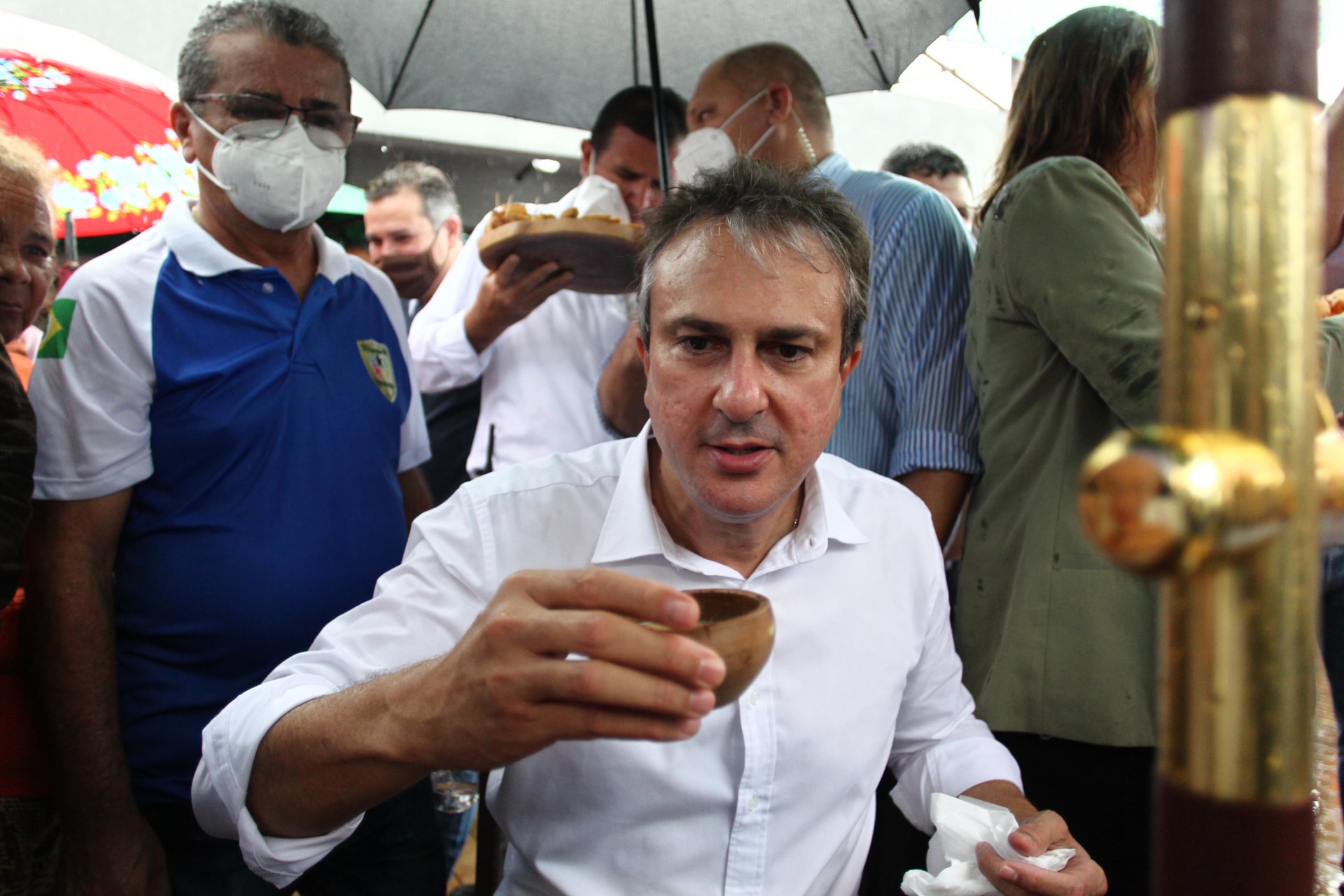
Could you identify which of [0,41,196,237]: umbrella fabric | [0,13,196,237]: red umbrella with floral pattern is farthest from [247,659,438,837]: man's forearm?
[0,13,196,237]: red umbrella with floral pattern

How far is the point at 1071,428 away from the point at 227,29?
2.10 metres

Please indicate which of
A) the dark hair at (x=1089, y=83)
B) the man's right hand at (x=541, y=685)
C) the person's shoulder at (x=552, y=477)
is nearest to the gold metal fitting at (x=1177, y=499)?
the man's right hand at (x=541, y=685)

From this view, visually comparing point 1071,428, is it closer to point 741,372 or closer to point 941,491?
point 941,491

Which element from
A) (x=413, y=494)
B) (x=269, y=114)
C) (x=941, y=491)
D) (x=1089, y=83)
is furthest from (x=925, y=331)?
(x=269, y=114)

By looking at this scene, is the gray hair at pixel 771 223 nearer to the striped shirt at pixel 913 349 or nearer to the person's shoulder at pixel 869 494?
the person's shoulder at pixel 869 494

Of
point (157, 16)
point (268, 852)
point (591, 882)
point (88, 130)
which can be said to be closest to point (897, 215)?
point (591, 882)

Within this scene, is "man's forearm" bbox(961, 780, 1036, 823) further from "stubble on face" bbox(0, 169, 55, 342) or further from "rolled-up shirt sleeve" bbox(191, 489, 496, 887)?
"stubble on face" bbox(0, 169, 55, 342)

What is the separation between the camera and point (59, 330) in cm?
195

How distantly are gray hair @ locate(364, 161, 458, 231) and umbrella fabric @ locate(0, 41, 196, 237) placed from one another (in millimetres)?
1153

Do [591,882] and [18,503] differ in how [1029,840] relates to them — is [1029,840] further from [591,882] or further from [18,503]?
[18,503]

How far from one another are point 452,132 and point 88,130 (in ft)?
26.7

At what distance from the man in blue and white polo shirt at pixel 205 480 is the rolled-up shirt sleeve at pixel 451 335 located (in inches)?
35.5

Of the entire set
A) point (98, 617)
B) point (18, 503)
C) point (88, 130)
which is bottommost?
point (98, 617)

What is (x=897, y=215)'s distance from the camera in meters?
2.46
